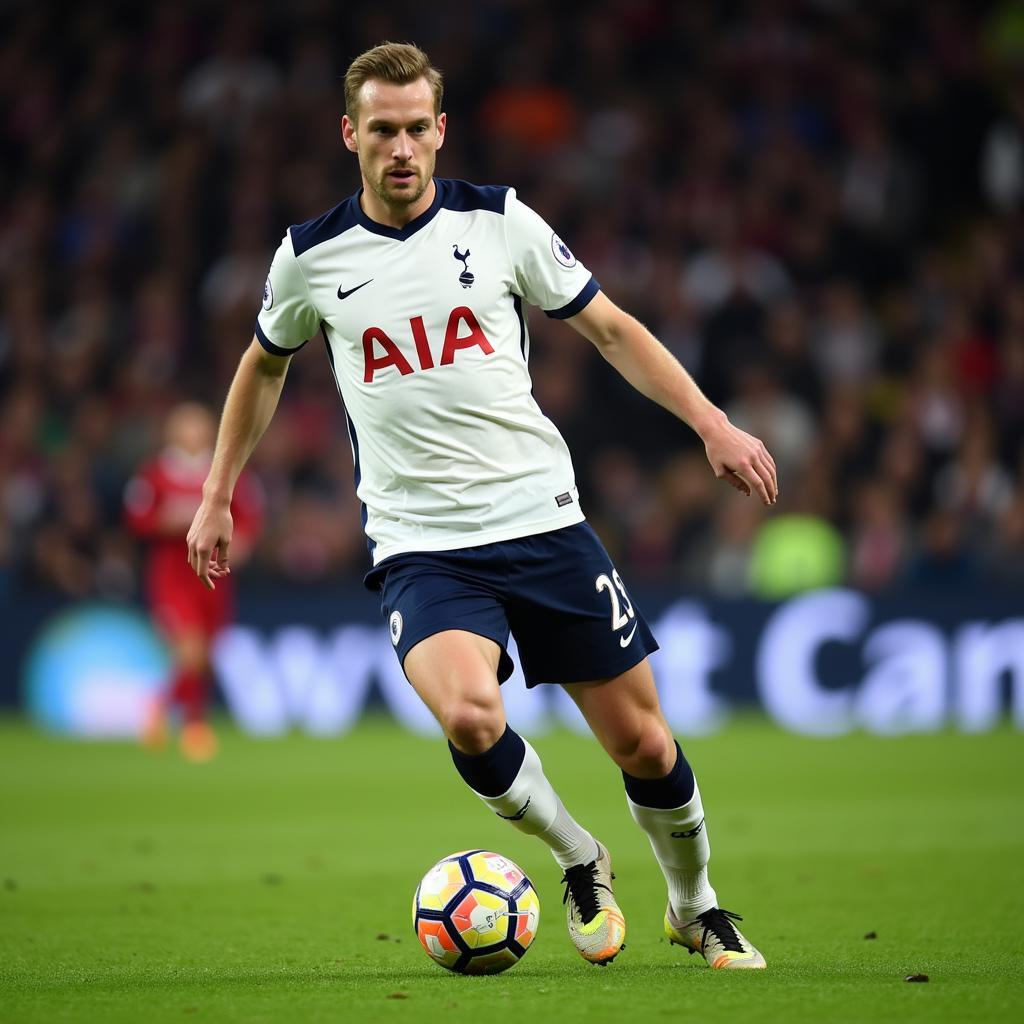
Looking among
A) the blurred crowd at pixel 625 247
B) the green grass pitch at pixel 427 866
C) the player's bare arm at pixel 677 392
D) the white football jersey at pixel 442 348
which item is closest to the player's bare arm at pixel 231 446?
the white football jersey at pixel 442 348

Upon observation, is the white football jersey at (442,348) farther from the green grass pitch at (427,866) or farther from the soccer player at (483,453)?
the green grass pitch at (427,866)

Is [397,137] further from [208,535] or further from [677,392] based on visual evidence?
[208,535]

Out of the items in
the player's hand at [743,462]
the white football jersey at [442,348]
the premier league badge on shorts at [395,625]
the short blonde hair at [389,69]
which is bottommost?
the premier league badge on shorts at [395,625]

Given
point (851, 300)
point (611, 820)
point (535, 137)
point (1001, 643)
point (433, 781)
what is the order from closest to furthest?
point (611, 820) → point (433, 781) → point (1001, 643) → point (851, 300) → point (535, 137)

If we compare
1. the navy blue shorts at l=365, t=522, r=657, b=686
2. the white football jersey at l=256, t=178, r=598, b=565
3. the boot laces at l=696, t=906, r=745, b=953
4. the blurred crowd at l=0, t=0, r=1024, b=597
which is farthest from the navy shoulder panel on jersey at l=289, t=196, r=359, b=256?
the blurred crowd at l=0, t=0, r=1024, b=597

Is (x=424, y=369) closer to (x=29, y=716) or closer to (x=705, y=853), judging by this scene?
(x=705, y=853)

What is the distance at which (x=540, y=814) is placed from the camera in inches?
198

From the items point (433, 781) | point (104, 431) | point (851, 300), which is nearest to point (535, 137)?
point (851, 300)

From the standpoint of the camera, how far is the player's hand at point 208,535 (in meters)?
5.20

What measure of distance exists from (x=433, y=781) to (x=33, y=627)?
5119mm

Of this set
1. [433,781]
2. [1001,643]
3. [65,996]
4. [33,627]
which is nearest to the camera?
[65,996]

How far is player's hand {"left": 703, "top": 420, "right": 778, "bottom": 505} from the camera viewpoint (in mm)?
4750

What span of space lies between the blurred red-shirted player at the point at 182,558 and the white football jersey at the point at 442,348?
7367mm

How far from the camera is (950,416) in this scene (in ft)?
49.6
